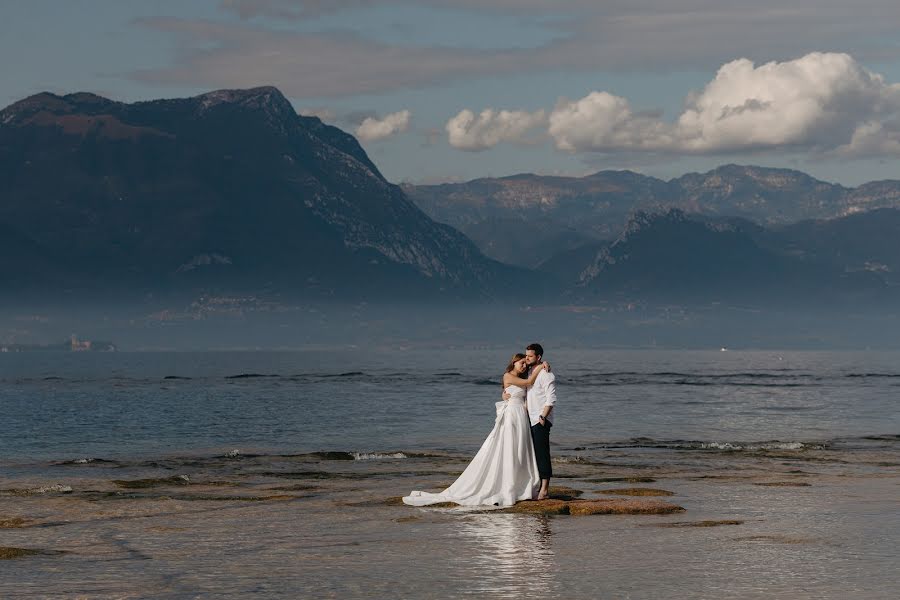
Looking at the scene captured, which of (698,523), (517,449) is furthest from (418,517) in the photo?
(698,523)

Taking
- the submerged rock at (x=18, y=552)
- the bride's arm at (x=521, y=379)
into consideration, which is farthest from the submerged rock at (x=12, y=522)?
the bride's arm at (x=521, y=379)

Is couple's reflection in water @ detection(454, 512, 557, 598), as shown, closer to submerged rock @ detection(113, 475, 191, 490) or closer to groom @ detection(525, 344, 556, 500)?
groom @ detection(525, 344, 556, 500)

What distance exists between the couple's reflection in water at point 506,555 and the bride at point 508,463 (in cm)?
145

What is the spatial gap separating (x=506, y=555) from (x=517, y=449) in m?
7.10

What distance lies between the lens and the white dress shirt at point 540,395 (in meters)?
26.7

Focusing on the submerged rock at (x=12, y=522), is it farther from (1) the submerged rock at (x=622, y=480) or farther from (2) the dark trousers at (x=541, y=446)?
(1) the submerged rock at (x=622, y=480)

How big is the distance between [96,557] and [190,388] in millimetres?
124099

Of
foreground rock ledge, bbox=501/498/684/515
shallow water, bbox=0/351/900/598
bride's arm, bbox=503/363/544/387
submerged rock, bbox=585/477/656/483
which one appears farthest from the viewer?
submerged rock, bbox=585/477/656/483

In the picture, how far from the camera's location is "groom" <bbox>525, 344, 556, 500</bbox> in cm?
2675

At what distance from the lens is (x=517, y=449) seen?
2678 centimetres

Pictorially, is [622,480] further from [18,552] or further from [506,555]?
[18,552]

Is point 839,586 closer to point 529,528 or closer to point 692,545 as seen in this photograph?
point 692,545

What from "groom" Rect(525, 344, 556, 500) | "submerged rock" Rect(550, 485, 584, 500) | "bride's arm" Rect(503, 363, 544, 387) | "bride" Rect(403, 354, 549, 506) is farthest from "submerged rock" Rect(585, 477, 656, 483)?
"bride's arm" Rect(503, 363, 544, 387)

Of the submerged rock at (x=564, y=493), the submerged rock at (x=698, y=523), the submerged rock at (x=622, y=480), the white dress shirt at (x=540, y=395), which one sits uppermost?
the white dress shirt at (x=540, y=395)
